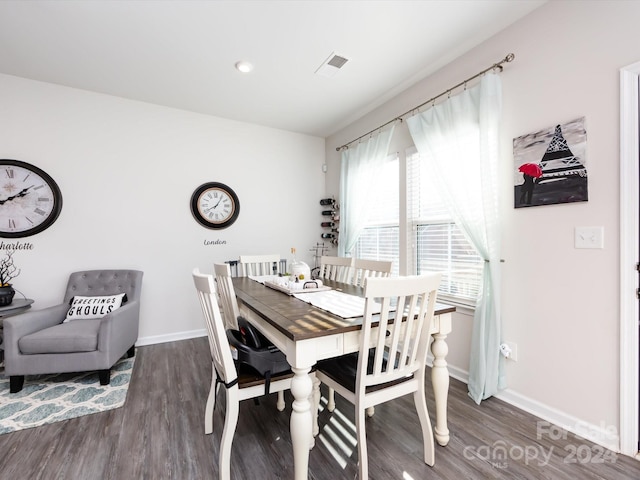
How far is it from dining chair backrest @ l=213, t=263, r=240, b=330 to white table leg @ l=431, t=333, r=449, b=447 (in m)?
1.20

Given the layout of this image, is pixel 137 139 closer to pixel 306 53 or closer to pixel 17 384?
pixel 306 53

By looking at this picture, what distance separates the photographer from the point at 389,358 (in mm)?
1398

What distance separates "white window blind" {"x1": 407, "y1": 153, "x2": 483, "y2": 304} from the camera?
8.11 feet

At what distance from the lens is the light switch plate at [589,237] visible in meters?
1.71

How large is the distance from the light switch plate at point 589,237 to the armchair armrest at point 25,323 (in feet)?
13.0

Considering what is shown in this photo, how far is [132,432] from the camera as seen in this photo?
5.99 feet

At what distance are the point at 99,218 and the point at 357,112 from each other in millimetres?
3166

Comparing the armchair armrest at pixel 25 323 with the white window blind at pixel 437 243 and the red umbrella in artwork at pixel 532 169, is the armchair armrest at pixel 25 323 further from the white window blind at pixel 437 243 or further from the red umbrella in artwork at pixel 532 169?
the red umbrella in artwork at pixel 532 169

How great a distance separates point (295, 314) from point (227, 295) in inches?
23.9

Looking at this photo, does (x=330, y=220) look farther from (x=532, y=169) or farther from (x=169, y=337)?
(x=532, y=169)

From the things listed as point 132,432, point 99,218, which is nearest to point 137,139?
point 99,218

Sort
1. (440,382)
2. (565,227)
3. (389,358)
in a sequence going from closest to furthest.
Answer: (389,358) < (440,382) < (565,227)

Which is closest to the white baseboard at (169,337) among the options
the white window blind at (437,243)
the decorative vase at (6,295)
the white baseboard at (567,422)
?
the decorative vase at (6,295)

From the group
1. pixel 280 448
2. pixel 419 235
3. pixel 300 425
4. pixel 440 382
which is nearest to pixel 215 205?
pixel 419 235
